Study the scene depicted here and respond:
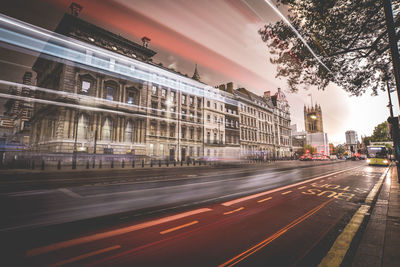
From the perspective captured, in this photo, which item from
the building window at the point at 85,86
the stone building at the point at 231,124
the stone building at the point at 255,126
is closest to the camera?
the building window at the point at 85,86

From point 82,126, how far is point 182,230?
27.1m

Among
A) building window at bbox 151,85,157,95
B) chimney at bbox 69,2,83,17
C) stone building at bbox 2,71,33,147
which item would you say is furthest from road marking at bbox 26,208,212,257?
stone building at bbox 2,71,33,147

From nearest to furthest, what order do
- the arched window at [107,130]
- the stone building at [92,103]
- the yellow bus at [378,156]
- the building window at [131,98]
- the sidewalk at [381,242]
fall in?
the sidewalk at [381,242], the yellow bus at [378,156], the stone building at [92,103], the arched window at [107,130], the building window at [131,98]

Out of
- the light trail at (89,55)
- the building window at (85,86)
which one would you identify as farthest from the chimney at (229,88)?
the building window at (85,86)

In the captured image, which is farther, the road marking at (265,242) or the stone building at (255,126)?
the stone building at (255,126)

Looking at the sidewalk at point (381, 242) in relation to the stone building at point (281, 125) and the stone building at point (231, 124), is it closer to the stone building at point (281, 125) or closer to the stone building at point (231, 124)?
the stone building at point (231, 124)

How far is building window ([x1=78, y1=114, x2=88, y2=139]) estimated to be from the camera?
24.9m

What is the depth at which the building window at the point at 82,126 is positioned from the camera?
24.9 m

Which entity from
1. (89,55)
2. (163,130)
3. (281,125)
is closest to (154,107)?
(163,130)

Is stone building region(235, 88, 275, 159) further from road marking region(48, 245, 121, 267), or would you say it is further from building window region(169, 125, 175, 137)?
road marking region(48, 245, 121, 267)

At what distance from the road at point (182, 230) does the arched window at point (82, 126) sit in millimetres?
20490

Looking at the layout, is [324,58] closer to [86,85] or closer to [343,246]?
[343,246]

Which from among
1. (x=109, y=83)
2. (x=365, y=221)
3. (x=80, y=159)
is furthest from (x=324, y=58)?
(x=109, y=83)

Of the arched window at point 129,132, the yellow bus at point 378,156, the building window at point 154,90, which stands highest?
the building window at point 154,90
